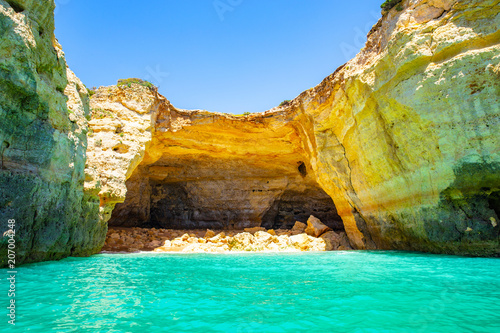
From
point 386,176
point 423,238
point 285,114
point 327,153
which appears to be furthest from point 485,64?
point 285,114

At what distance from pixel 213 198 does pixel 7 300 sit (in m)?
18.6

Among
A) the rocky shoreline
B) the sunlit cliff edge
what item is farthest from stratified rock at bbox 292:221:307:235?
the sunlit cliff edge

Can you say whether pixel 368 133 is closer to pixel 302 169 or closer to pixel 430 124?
pixel 430 124

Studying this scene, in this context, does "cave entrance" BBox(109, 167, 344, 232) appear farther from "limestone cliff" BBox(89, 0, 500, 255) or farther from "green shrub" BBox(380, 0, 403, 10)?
"green shrub" BBox(380, 0, 403, 10)

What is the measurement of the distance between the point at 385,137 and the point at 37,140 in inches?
420

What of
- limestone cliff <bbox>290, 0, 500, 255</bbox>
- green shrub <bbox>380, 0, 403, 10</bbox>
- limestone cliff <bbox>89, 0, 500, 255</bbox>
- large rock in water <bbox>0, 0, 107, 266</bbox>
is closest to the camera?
large rock in water <bbox>0, 0, 107, 266</bbox>

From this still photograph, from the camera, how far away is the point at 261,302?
12.6ft

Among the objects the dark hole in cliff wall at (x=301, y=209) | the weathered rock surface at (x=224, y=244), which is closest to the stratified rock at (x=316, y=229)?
the weathered rock surface at (x=224, y=244)

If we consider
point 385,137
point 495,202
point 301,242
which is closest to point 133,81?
point 301,242

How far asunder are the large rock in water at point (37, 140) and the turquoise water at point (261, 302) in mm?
1642

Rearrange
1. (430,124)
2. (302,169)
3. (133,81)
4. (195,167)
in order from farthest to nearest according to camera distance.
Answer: (195,167)
(302,169)
(133,81)
(430,124)

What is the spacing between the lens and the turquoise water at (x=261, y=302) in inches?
115

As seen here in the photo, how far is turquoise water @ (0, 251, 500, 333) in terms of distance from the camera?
293 centimetres

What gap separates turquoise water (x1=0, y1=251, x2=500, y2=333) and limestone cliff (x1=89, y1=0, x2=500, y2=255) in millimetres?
3274
